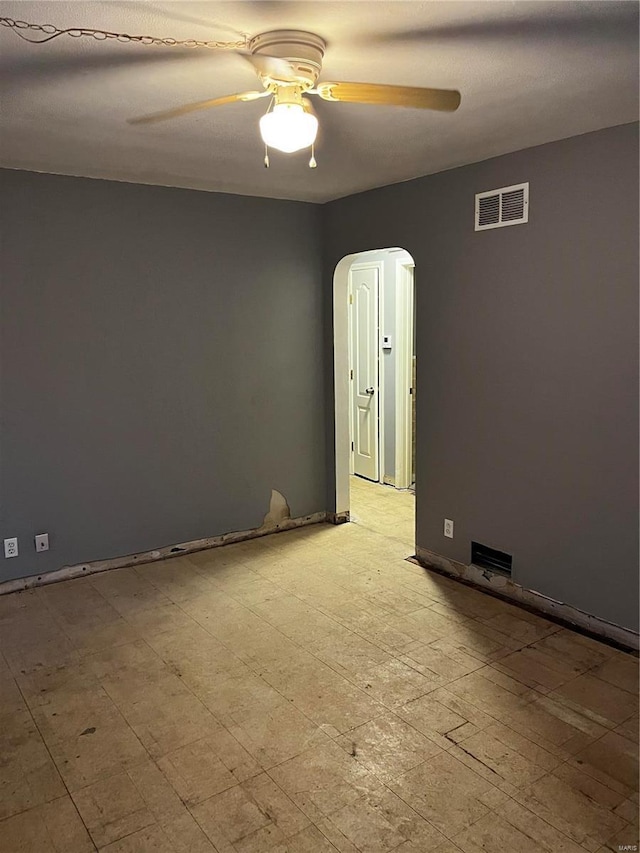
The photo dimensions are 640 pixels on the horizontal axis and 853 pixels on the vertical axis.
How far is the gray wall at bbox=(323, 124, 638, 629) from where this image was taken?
3.20m

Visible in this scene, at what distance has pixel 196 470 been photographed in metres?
4.70

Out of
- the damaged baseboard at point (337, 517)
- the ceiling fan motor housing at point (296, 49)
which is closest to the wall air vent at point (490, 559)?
the damaged baseboard at point (337, 517)

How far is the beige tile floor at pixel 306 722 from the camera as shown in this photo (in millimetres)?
2191

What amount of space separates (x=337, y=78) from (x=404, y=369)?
3.90m

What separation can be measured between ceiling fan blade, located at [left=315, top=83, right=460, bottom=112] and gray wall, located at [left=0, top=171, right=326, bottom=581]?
8.06 ft

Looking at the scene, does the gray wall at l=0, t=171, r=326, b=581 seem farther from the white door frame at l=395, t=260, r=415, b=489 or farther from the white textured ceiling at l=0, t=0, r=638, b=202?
the white door frame at l=395, t=260, r=415, b=489

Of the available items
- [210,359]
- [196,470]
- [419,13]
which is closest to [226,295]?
[210,359]

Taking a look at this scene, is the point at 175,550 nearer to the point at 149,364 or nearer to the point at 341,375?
the point at 149,364

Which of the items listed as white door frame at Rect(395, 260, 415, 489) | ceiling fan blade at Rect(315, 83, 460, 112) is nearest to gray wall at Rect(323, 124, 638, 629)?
ceiling fan blade at Rect(315, 83, 460, 112)

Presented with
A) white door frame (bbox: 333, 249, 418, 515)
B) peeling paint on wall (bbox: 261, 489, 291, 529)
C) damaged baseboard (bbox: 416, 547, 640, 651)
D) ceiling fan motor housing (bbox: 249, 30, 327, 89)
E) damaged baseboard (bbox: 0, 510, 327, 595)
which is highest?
ceiling fan motor housing (bbox: 249, 30, 327, 89)

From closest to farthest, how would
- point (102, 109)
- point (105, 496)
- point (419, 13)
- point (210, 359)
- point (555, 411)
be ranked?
point (419, 13), point (102, 109), point (555, 411), point (105, 496), point (210, 359)

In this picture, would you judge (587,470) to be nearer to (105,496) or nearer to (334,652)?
(334,652)

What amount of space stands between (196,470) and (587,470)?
2632 mm

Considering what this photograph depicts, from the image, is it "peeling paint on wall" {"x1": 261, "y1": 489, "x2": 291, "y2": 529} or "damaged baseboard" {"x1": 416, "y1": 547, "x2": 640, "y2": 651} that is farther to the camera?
"peeling paint on wall" {"x1": 261, "y1": 489, "x2": 291, "y2": 529}
